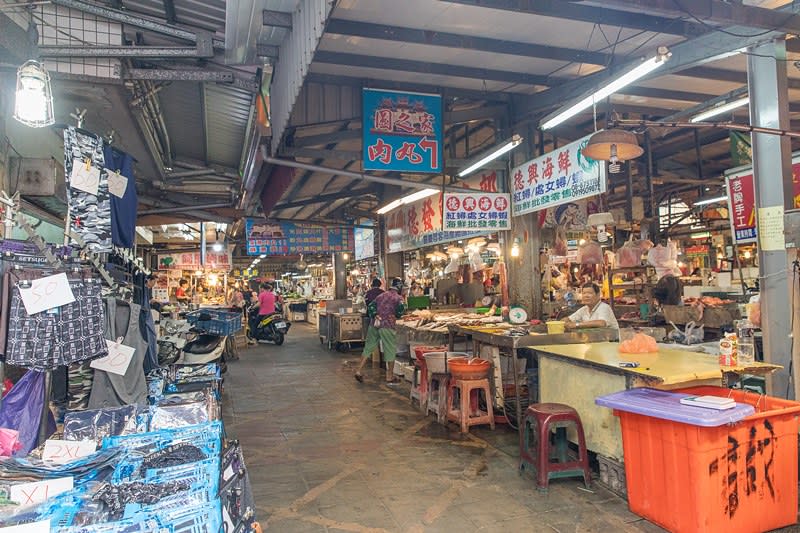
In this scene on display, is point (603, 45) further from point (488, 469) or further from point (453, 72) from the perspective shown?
point (488, 469)

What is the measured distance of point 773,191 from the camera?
4.84 metres

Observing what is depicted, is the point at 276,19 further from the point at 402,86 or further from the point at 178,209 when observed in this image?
the point at 178,209

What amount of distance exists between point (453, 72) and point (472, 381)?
4153 mm

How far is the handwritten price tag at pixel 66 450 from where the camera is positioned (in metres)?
2.73

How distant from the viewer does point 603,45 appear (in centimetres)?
636

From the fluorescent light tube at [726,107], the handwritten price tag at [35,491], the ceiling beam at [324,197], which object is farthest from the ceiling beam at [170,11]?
the ceiling beam at [324,197]

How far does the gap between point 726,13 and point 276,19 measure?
4.14 metres

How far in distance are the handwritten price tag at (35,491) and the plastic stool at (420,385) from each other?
17.3 ft

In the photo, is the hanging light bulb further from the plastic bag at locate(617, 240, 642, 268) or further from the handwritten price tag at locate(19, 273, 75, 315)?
the plastic bag at locate(617, 240, 642, 268)

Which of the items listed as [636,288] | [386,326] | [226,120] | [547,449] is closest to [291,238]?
[386,326]

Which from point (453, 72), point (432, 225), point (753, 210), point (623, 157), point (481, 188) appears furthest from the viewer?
point (432, 225)

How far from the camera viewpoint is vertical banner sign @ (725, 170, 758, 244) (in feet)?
18.0

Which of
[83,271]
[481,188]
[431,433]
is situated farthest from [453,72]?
[83,271]

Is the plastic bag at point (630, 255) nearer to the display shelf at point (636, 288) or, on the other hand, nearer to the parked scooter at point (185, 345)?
the display shelf at point (636, 288)
